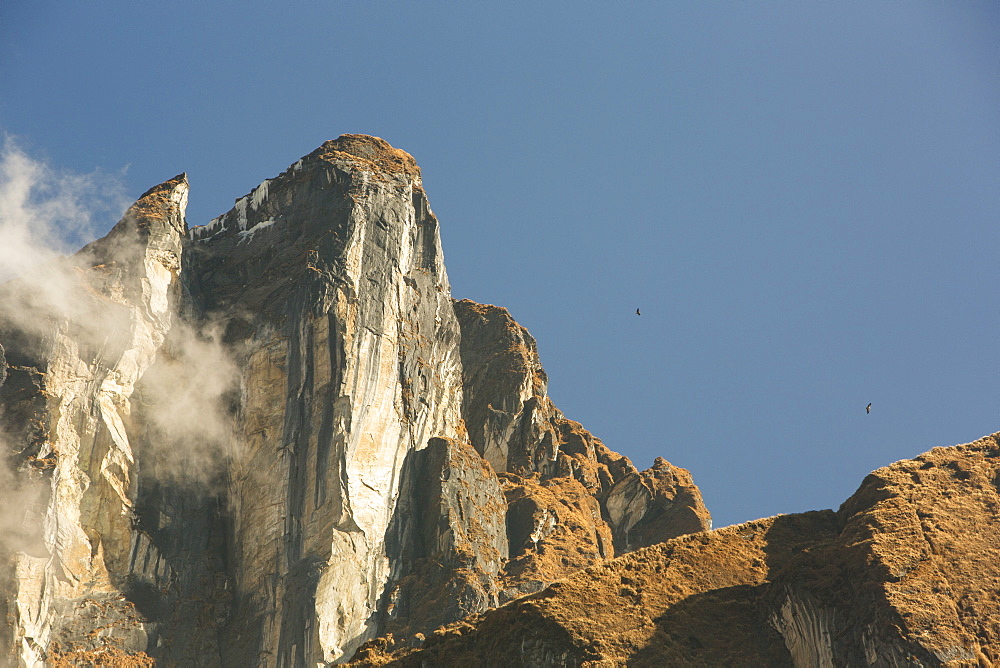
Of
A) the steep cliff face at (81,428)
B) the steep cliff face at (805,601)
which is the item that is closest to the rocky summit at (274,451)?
the steep cliff face at (81,428)

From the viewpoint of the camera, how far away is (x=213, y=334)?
3440 inches

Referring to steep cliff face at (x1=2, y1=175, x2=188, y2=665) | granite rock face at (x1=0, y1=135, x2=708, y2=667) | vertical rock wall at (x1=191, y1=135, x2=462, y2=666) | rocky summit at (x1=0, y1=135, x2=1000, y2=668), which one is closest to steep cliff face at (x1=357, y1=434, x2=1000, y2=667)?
rocky summit at (x1=0, y1=135, x2=1000, y2=668)

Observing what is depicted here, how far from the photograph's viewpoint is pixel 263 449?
267 feet

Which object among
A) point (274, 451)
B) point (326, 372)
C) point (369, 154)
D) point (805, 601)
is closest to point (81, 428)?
point (274, 451)

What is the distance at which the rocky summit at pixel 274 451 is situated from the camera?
72.4 metres

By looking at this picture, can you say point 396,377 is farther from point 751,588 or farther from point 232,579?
point 751,588

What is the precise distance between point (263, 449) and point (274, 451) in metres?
1.15

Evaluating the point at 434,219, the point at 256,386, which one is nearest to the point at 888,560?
the point at 256,386

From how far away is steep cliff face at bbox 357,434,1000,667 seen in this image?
3206cm

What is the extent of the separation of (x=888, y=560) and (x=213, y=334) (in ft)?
205

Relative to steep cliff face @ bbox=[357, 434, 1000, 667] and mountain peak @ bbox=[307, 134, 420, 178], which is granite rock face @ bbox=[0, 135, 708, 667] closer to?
mountain peak @ bbox=[307, 134, 420, 178]

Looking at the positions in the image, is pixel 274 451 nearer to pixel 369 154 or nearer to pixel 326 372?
pixel 326 372

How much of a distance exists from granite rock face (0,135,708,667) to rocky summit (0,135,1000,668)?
16 centimetres

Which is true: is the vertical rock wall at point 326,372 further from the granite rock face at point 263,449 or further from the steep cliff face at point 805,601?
the steep cliff face at point 805,601
